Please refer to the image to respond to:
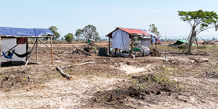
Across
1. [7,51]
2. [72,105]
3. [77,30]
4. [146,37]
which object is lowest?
[72,105]

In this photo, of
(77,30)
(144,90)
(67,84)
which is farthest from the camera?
(77,30)

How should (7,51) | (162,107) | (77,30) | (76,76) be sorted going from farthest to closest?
(77,30)
(7,51)
(76,76)
(162,107)

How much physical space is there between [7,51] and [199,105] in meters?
10.8

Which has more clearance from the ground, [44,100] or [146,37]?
[146,37]

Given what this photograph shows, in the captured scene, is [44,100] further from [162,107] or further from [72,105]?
[162,107]

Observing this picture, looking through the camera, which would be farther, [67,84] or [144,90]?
[67,84]

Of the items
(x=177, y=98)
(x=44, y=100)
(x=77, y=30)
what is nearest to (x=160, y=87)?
(x=177, y=98)

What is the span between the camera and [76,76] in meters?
8.05

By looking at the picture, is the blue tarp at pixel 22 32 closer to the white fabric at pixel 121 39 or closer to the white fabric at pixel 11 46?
the white fabric at pixel 11 46

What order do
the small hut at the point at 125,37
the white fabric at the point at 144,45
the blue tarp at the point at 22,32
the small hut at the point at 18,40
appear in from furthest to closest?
the white fabric at the point at 144,45 < the small hut at the point at 125,37 < the small hut at the point at 18,40 < the blue tarp at the point at 22,32

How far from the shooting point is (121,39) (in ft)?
52.7

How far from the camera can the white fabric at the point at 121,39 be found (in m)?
15.6

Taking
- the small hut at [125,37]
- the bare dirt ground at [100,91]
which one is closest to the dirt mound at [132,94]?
the bare dirt ground at [100,91]

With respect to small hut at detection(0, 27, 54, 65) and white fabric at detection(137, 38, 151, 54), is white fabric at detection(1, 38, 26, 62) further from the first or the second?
white fabric at detection(137, 38, 151, 54)
